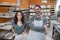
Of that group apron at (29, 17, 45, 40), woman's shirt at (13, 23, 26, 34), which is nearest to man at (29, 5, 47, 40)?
apron at (29, 17, 45, 40)

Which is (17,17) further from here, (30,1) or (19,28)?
(30,1)

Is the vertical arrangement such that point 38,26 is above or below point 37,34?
above

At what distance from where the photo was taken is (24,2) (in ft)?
47.6

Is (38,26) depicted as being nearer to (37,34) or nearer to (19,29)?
(37,34)

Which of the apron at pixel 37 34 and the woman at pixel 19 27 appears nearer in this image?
the apron at pixel 37 34

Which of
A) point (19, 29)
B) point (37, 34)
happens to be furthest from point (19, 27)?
point (37, 34)

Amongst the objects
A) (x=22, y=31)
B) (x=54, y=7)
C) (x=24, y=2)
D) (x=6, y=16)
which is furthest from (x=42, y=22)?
(x=54, y=7)

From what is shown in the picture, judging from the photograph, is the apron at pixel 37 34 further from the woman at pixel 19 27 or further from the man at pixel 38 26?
the woman at pixel 19 27

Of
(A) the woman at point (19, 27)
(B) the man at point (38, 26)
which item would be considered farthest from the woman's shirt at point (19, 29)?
(B) the man at point (38, 26)

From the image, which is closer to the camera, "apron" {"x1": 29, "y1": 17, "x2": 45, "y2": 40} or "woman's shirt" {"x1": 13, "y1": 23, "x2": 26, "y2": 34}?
"apron" {"x1": 29, "y1": 17, "x2": 45, "y2": 40}

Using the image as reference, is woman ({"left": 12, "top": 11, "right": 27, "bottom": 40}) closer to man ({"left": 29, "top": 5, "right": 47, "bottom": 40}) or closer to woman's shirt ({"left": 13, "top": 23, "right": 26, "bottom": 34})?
woman's shirt ({"left": 13, "top": 23, "right": 26, "bottom": 34})

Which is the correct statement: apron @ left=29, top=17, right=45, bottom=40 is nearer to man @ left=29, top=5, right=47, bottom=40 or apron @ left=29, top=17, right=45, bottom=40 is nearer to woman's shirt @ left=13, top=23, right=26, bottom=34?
man @ left=29, top=5, right=47, bottom=40

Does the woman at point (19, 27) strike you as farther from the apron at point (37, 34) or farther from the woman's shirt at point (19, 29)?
the apron at point (37, 34)

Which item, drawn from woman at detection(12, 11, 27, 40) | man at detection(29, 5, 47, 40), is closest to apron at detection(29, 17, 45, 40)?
man at detection(29, 5, 47, 40)
